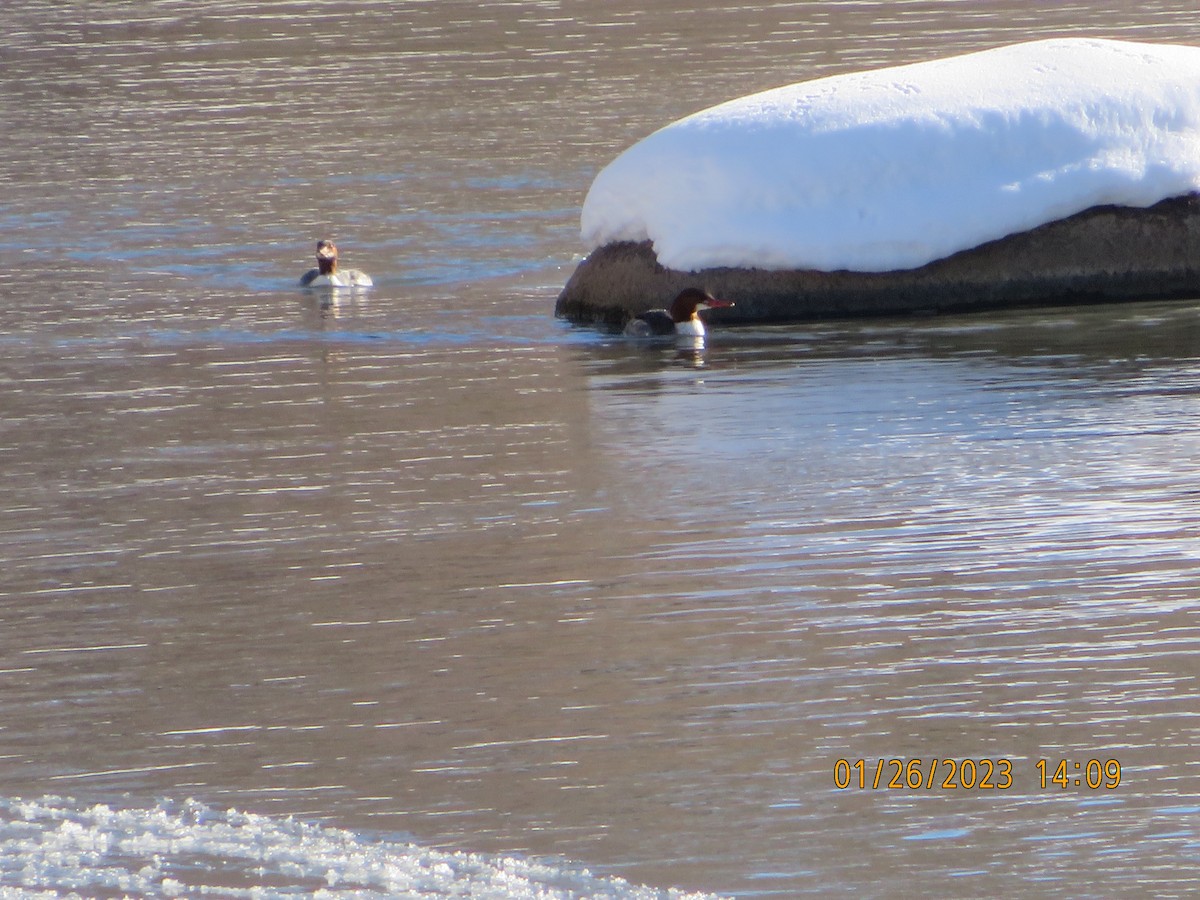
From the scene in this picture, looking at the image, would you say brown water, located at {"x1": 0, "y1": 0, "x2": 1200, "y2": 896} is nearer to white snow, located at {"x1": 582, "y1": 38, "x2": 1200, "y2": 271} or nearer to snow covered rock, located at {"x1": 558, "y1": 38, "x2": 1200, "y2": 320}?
snow covered rock, located at {"x1": 558, "y1": 38, "x2": 1200, "y2": 320}

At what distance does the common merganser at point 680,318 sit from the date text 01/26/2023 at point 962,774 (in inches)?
271

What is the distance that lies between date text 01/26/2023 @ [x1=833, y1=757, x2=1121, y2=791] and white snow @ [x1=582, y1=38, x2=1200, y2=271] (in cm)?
732

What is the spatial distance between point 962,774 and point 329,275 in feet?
29.8

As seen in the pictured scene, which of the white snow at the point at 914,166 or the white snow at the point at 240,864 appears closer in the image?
the white snow at the point at 240,864

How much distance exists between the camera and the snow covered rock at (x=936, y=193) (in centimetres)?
1291

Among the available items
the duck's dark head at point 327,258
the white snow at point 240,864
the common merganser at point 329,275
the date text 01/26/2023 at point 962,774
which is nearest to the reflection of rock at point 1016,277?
the common merganser at point 329,275

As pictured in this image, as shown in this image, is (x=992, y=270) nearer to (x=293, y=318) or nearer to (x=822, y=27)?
(x=293, y=318)

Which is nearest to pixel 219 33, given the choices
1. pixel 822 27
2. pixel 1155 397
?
pixel 822 27

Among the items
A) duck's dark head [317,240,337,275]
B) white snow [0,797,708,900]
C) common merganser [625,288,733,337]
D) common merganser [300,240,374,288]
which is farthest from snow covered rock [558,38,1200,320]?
white snow [0,797,708,900]

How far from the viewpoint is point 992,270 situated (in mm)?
13086

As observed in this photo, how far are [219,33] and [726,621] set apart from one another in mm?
25992

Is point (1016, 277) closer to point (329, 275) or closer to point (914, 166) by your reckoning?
point (914, 166)

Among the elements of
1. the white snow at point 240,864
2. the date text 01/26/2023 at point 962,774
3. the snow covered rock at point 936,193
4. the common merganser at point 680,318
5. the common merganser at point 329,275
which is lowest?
the white snow at point 240,864

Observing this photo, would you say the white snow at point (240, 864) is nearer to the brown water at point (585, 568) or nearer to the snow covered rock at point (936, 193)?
the brown water at point (585, 568)
